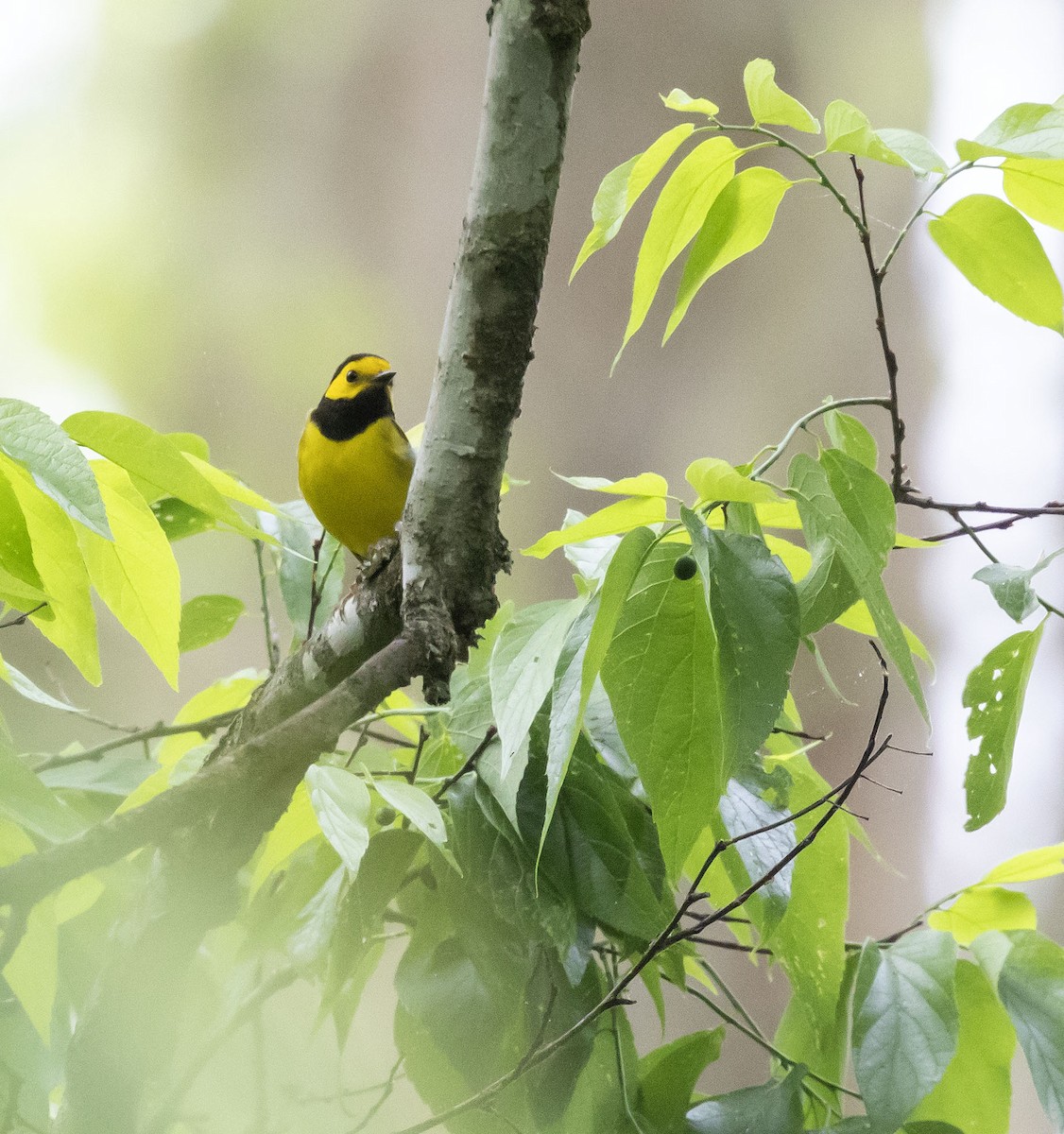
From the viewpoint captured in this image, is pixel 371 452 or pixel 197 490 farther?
pixel 371 452

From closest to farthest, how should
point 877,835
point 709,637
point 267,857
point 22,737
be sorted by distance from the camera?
1. point 709,637
2. point 267,857
3. point 22,737
4. point 877,835

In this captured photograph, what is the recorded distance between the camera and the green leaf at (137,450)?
288mm

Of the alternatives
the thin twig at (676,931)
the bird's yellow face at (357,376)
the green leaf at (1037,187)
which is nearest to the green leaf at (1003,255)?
the green leaf at (1037,187)

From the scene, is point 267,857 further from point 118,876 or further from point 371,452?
point 371,452

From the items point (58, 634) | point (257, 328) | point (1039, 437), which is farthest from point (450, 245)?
point (58, 634)

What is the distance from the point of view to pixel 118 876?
388 mm

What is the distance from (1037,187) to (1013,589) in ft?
0.38

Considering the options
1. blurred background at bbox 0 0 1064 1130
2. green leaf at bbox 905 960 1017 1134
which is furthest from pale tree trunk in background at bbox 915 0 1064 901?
green leaf at bbox 905 960 1017 1134

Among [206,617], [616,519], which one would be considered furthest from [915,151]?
[206,617]

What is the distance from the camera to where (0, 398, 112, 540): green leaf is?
22 cm

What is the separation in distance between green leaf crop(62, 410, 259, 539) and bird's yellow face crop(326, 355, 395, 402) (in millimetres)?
615

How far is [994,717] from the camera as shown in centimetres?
34

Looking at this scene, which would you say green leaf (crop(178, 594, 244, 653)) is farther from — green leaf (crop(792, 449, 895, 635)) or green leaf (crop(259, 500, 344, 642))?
green leaf (crop(792, 449, 895, 635))

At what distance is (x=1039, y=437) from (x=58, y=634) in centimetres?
72
